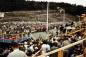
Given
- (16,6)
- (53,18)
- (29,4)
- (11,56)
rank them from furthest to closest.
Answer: (53,18), (29,4), (16,6), (11,56)

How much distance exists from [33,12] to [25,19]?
5.42 feet

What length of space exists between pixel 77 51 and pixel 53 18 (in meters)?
46.3

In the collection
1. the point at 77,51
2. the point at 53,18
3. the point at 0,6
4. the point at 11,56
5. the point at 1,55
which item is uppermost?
the point at 11,56

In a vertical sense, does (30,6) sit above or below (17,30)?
below

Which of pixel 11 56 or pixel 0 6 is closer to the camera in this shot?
pixel 11 56

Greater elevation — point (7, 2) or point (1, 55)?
point (1, 55)

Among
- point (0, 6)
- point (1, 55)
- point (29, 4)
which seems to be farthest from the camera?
point (29, 4)

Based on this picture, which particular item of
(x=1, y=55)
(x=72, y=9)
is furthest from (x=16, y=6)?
(x=1, y=55)

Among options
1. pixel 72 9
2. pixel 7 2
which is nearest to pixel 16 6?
pixel 7 2

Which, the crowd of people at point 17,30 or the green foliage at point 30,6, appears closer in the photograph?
the crowd of people at point 17,30

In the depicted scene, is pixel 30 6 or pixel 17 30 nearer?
pixel 17 30

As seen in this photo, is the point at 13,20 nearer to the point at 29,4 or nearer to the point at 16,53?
the point at 29,4

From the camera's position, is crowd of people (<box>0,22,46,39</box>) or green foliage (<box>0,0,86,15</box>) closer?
crowd of people (<box>0,22,46,39</box>)

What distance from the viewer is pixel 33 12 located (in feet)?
162
